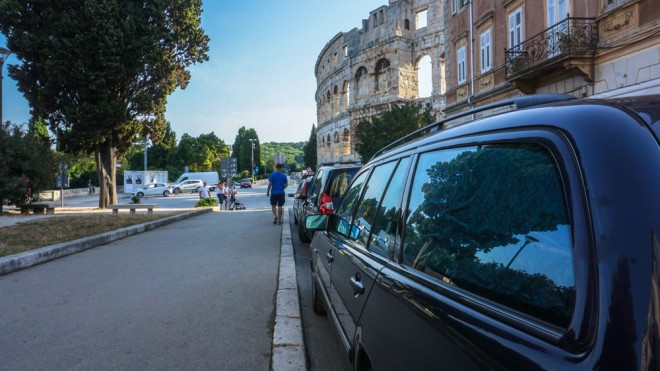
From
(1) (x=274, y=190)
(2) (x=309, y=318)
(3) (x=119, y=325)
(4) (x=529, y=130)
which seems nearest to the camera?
(4) (x=529, y=130)

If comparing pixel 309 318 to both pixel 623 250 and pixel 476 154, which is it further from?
pixel 623 250

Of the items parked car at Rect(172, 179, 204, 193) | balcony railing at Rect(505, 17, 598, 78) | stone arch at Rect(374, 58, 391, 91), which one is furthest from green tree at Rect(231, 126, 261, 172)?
balcony railing at Rect(505, 17, 598, 78)

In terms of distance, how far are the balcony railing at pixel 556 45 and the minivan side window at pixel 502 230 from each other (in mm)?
13816

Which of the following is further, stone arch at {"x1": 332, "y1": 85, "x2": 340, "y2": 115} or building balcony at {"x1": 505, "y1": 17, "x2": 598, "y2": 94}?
stone arch at {"x1": 332, "y1": 85, "x2": 340, "y2": 115}

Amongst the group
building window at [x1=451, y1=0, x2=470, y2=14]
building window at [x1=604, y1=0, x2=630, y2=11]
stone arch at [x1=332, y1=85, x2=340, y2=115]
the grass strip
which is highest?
stone arch at [x1=332, y1=85, x2=340, y2=115]

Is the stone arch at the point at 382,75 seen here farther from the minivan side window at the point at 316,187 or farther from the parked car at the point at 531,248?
the parked car at the point at 531,248

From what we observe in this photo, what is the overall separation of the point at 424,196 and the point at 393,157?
29.4 inches

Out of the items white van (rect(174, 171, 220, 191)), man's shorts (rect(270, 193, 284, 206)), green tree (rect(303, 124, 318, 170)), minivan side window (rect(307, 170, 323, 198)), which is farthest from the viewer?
green tree (rect(303, 124, 318, 170))

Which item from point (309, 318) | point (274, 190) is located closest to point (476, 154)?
point (309, 318)

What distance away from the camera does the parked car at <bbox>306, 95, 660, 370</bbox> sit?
0.96 metres

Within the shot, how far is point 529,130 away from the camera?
1320mm

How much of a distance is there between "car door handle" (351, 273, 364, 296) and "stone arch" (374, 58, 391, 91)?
4672 cm

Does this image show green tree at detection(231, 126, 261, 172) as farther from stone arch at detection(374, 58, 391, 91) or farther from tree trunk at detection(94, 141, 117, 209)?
tree trunk at detection(94, 141, 117, 209)

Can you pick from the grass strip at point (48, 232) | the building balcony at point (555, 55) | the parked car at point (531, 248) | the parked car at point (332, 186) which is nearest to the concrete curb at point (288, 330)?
the parked car at point (531, 248)
